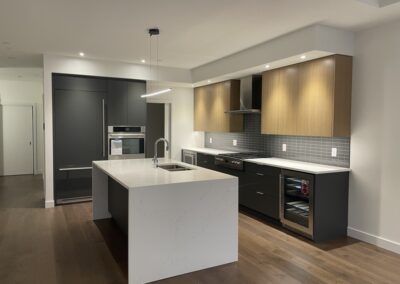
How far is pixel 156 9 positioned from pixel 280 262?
2896 mm

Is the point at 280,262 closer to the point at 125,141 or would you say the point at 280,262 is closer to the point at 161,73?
the point at 125,141

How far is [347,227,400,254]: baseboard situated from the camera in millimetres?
3336

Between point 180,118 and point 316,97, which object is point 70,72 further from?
point 316,97

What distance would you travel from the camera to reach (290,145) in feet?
15.5

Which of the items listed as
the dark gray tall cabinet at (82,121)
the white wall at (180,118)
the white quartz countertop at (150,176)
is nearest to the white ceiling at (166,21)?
the dark gray tall cabinet at (82,121)

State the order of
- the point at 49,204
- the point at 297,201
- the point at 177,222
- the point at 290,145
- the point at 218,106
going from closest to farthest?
the point at 177,222 < the point at 297,201 < the point at 290,145 < the point at 49,204 < the point at 218,106

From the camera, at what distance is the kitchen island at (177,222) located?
2619 millimetres

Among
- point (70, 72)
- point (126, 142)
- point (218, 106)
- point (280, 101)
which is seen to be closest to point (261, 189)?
point (280, 101)

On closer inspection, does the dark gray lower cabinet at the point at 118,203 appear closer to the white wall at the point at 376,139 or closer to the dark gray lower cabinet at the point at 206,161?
the dark gray lower cabinet at the point at 206,161

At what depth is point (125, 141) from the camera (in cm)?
577

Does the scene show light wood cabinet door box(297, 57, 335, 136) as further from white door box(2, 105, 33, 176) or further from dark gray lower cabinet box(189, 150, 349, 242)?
white door box(2, 105, 33, 176)

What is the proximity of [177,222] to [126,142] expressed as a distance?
3.30 m

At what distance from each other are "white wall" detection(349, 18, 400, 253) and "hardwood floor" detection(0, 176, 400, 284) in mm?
301

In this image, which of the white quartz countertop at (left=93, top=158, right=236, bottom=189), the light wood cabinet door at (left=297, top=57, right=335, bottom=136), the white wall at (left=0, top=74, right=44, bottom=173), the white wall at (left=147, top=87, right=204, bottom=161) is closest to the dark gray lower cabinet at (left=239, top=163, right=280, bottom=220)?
the light wood cabinet door at (left=297, top=57, right=335, bottom=136)
